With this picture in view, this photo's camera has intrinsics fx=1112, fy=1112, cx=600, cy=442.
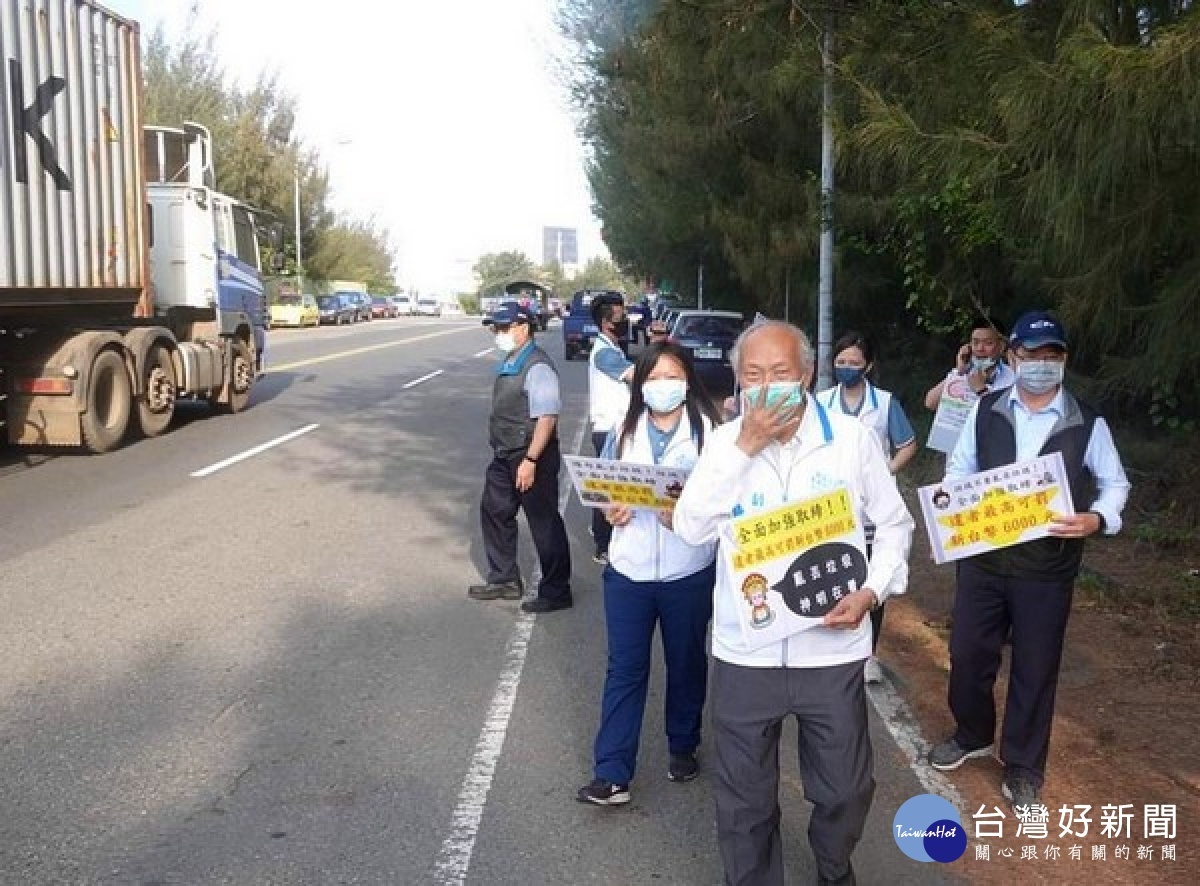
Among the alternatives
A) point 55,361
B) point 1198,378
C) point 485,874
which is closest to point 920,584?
point 1198,378

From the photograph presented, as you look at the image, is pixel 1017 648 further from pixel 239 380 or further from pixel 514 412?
pixel 239 380

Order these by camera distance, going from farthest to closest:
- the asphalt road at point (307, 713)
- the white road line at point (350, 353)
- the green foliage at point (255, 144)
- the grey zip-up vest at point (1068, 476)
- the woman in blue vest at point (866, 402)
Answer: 1. the green foliage at point (255, 144)
2. the white road line at point (350, 353)
3. the woman in blue vest at point (866, 402)
4. the grey zip-up vest at point (1068, 476)
5. the asphalt road at point (307, 713)

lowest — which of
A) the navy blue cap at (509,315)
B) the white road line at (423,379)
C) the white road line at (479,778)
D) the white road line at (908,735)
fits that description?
the white road line at (908,735)

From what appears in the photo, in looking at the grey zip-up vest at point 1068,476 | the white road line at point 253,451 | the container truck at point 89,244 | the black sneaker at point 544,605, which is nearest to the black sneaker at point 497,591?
the black sneaker at point 544,605

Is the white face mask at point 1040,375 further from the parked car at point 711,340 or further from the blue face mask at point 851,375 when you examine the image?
the parked car at point 711,340

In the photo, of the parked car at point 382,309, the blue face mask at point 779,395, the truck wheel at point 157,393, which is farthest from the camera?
the parked car at point 382,309

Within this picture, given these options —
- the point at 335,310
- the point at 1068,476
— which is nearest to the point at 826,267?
the point at 1068,476

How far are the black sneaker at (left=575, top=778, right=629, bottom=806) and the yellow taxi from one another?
44309mm

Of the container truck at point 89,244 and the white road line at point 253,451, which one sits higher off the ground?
the container truck at point 89,244

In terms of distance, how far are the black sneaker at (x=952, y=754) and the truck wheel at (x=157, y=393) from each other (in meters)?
11.0

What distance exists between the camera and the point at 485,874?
3.53m

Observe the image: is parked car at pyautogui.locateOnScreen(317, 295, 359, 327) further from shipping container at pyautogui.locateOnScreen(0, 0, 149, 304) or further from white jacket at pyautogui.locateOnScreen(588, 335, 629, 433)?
white jacket at pyautogui.locateOnScreen(588, 335, 629, 433)

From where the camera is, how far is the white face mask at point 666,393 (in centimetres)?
397

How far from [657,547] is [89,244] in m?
9.75
